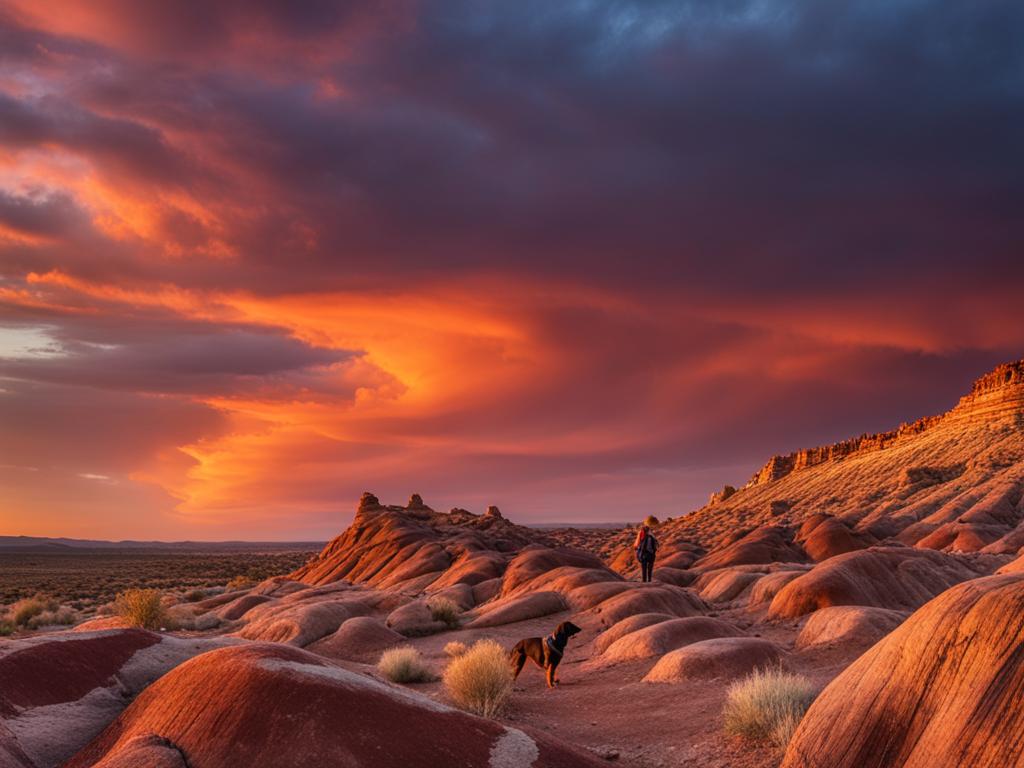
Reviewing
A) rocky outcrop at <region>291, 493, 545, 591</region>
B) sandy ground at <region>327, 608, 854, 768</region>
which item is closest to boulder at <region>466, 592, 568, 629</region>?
sandy ground at <region>327, 608, 854, 768</region>

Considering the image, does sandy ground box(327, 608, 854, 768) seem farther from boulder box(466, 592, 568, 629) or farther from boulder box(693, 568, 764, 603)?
boulder box(693, 568, 764, 603)

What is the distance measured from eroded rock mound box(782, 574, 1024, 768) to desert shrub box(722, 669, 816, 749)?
179 cm

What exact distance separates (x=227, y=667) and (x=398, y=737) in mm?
2340

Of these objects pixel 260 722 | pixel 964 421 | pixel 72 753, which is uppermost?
pixel 964 421

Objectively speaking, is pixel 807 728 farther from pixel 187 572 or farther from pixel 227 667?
pixel 187 572

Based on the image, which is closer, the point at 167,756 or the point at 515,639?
the point at 167,756

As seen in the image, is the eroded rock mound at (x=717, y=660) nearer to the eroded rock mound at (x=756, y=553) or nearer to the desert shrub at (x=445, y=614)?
the desert shrub at (x=445, y=614)

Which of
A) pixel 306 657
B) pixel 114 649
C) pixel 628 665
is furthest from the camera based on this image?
pixel 628 665

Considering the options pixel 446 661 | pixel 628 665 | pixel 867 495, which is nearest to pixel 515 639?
pixel 446 661

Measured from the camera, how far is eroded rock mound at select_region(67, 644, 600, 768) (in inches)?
311

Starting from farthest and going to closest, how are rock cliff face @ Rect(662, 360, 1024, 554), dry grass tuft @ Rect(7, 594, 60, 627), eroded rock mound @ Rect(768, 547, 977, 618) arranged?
rock cliff face @ Rect(662, 360, 1024, 554), dry grass tuft @ Rect(7, 594, 60, 627), eroded rock mound @ Rect(768, 547, 977, 618)

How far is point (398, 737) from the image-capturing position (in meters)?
8.23

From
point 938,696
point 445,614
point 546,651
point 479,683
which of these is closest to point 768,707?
A: point 938,696

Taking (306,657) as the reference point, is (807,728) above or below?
below
